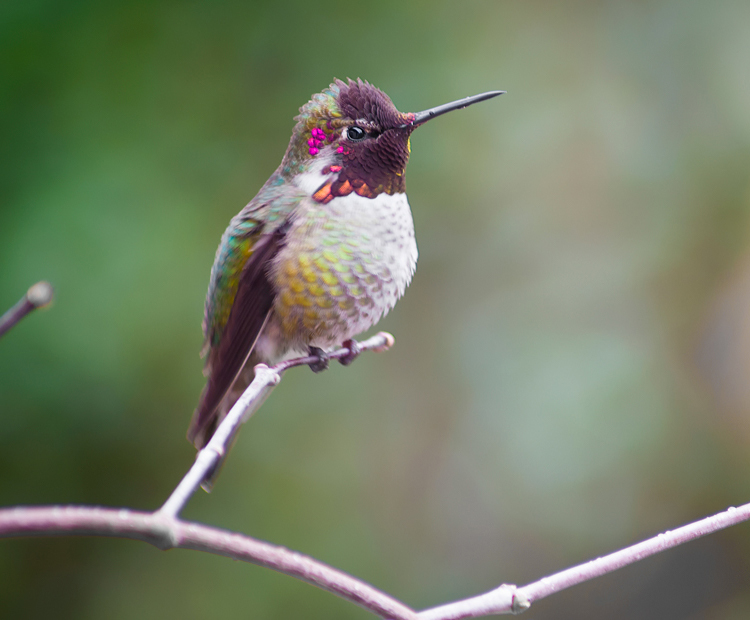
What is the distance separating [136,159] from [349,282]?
1.26 meters

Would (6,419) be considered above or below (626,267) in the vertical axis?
below

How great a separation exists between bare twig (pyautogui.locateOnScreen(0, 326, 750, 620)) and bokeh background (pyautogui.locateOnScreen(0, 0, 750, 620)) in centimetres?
126

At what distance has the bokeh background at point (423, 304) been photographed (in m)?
1.77

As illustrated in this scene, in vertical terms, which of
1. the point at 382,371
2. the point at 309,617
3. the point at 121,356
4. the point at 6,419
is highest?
the point at 382,371

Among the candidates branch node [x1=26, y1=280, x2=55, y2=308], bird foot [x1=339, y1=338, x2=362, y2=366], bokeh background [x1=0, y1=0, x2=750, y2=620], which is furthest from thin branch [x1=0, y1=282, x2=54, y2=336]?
bokeh background [x1=0, y1=0, x2=750, y2=620]

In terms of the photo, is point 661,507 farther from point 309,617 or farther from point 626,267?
point 309,617

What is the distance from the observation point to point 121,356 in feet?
5.81

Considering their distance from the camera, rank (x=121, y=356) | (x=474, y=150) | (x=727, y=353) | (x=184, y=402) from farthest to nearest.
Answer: (x=727, y=353) < (x=474, y=150) < (x=184, y=402) < (x=121, y=356)

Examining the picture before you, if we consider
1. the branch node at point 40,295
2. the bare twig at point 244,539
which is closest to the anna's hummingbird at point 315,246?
the bare twig at point 244,539

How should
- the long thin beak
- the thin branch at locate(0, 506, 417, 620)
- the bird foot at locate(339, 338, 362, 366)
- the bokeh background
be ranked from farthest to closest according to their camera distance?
the bokeh background
the bird foot at locate(339, 338, 362, 366)
the long thin beak
the thin branch at locate(0, 506, 417, 620)

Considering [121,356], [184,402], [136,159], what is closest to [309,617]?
[184,402]

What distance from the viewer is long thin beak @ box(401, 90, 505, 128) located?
0.56 meters

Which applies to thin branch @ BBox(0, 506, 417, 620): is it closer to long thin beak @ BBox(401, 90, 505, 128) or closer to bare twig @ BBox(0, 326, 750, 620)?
bare twig @ BBox(0, 326, 750, 620)

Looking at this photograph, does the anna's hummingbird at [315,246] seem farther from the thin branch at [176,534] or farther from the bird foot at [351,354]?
the thin branch at [176,534]
